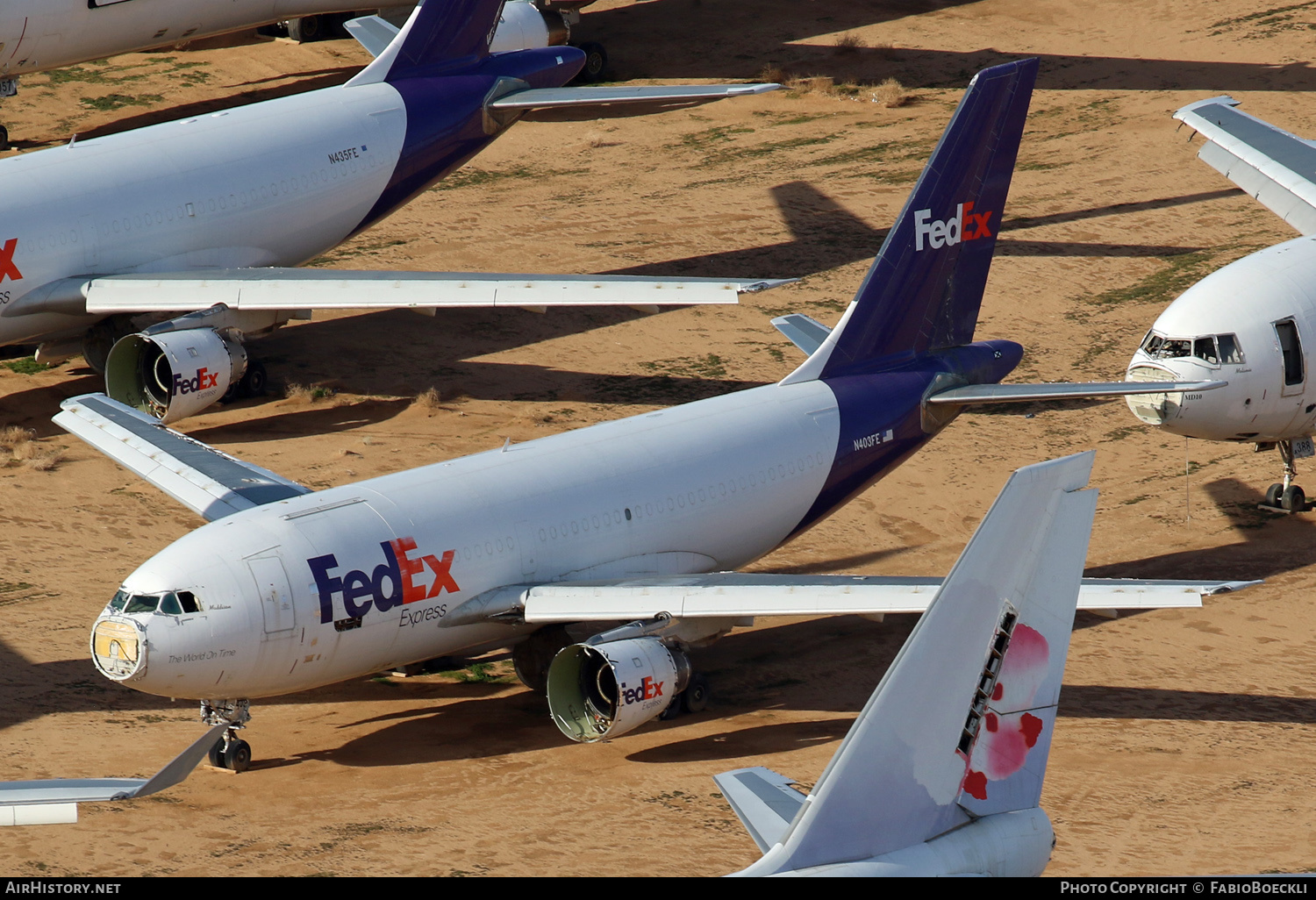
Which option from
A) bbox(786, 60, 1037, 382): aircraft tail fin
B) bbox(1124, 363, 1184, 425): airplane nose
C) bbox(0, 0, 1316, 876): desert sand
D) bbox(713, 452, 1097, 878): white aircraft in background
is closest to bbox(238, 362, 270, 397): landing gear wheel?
bbox(0, 0, 1316, 876): desert sand

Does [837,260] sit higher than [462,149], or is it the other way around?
[462,149]

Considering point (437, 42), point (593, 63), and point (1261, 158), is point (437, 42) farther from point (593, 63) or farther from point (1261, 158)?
point (1261, 158)

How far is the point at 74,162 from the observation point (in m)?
37.5

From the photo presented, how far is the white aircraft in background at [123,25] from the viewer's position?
46.8 m

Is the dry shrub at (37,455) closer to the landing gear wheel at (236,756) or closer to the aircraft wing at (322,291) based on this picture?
the aircraft wing at (322,291)

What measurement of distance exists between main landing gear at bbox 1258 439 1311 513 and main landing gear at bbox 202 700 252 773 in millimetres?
20559

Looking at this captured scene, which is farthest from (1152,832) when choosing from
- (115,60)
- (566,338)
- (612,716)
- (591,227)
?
(115,60)

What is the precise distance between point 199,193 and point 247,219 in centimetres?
126

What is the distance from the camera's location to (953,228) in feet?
101

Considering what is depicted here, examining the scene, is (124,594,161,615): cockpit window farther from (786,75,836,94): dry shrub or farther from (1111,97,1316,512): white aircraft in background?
(786,75,836,94): dry shrub

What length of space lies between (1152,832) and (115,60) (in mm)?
50814

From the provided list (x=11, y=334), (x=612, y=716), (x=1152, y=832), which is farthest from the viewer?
(x=11, y=334)

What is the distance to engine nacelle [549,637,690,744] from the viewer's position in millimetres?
24266

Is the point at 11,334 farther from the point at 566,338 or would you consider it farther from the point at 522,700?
the point at 522,700
